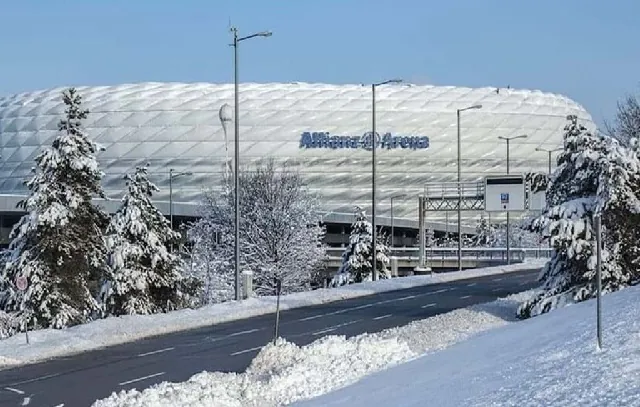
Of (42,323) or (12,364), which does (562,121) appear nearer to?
(42,323)

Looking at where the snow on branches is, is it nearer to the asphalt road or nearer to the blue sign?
the asphalt road

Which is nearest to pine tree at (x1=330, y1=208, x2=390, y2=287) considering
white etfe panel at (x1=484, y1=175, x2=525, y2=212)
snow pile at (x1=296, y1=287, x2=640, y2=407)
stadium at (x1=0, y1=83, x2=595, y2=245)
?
white etfe panel at (x1=484, y1=175, x2=525, y2=212)

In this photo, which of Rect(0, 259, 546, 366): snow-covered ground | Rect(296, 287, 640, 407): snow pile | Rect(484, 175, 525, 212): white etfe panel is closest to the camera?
Rect(296, 287, 640, 407): snow pile

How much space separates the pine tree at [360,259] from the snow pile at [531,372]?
43797mm

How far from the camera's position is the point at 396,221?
111625 mm

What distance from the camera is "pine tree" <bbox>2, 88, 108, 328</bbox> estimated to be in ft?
110

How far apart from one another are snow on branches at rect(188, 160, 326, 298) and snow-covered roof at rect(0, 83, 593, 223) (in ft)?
A: 154

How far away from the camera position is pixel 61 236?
34.0 meters

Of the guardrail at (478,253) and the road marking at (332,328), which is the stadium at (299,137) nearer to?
the guardrail at (478,253)

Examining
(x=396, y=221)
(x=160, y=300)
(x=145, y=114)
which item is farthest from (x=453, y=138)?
(x=160, y=300)

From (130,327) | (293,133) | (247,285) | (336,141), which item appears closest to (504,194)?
(247,285)

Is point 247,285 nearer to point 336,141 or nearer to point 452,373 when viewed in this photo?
point 452,373

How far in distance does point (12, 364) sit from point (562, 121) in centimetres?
12311

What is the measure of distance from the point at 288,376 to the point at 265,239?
53.7 meters
